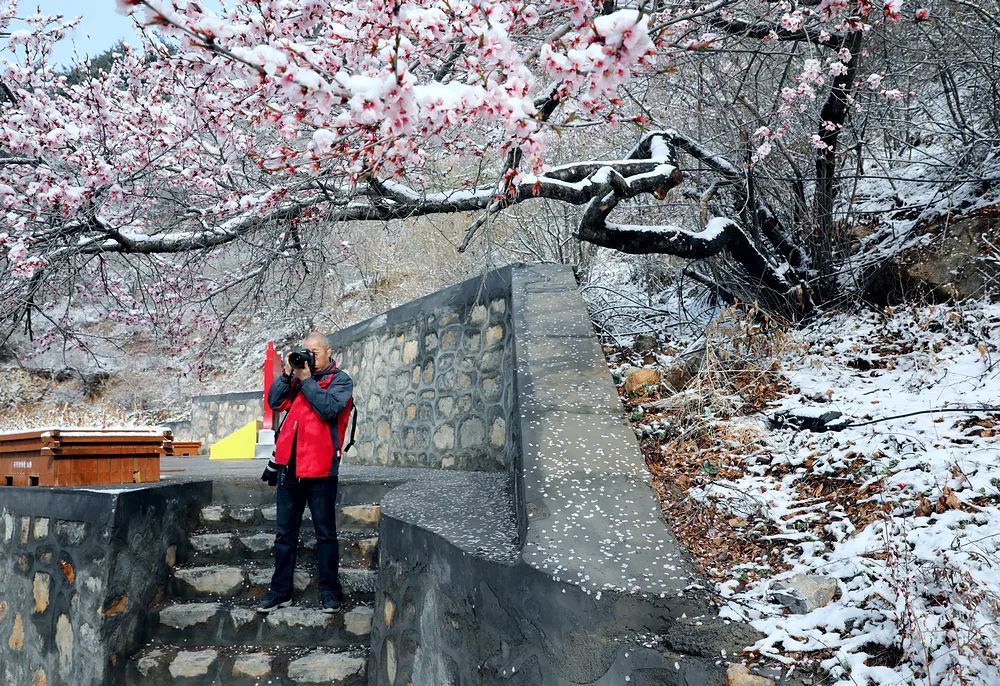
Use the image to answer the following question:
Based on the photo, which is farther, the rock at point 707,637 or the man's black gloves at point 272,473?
the man's black gloves at point 272,473

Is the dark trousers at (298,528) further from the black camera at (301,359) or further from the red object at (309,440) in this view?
the black camera at (301,359)

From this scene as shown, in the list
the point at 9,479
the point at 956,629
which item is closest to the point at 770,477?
the point at 956,629

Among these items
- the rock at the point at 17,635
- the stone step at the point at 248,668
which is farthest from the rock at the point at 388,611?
the rock at the point at 17,635

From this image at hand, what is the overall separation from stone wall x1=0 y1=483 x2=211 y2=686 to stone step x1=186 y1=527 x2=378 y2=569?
0.42 feet

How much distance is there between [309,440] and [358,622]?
967 mm

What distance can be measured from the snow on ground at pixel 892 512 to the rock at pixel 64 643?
3.16 m

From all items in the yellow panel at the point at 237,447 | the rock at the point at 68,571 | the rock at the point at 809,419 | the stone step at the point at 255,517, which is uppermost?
the rock at the point at 809,419

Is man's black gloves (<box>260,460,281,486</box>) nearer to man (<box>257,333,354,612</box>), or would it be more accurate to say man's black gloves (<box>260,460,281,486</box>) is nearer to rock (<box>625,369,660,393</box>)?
man (<box>257,333,354,612</box>)

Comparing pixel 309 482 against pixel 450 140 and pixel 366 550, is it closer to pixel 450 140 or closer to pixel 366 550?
pixel 366 550

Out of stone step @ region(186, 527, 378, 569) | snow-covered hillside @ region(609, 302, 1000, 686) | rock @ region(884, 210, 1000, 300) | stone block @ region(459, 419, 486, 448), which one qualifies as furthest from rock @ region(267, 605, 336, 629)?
rock @ region(884, 210, 1000, 300)

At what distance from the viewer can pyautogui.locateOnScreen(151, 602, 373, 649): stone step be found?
345cm

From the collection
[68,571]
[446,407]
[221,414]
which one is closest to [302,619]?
[68,571]

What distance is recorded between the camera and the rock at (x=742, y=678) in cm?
173

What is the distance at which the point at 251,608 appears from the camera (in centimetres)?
355
